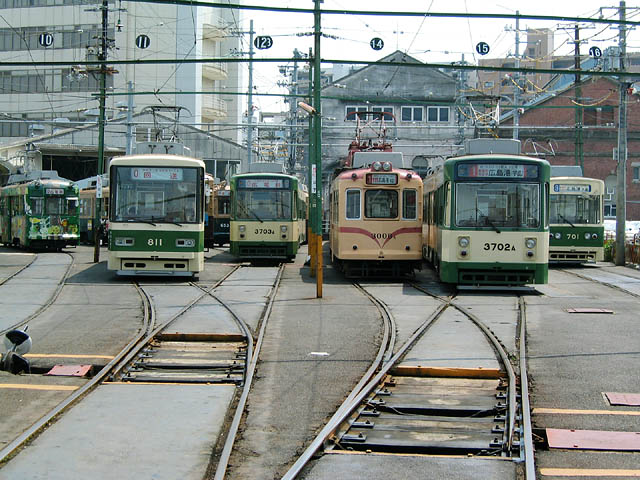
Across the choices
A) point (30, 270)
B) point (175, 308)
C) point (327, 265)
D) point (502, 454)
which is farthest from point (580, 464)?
point (327, 265)

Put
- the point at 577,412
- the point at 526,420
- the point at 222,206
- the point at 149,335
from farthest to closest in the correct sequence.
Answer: the point at 222,206, the point at 149,335, the point at 577,412, the point at 526,420

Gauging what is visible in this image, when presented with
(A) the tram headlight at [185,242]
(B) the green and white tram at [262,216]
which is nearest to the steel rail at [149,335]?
(A) the tram headlight at [185,242]

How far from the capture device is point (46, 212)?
35188 mm

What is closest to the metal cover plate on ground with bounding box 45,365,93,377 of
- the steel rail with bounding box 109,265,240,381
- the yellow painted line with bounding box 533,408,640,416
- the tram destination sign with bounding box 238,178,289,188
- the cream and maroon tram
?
the steel rail with bounding box 109,265,240,381

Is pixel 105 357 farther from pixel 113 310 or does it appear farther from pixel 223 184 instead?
pixel 223 184

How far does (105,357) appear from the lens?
10.6 m

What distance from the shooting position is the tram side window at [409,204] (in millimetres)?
21422

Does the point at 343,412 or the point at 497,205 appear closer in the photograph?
the point at 343,412

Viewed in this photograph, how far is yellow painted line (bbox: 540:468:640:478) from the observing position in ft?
20.7

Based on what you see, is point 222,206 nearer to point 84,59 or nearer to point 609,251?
point 609,251

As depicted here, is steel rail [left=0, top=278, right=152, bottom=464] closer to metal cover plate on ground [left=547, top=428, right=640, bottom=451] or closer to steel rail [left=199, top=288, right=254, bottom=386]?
steel rail [left=199, top=288, right=254, bottom=386]

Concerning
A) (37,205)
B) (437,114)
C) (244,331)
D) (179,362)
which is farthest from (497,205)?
(437,114)

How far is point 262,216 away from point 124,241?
7296 millimetres

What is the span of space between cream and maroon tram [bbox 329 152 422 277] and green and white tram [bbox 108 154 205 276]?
3.63 meters
